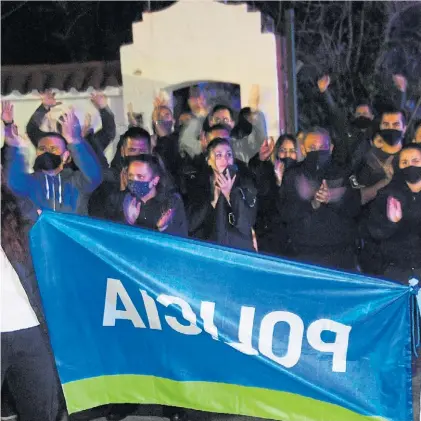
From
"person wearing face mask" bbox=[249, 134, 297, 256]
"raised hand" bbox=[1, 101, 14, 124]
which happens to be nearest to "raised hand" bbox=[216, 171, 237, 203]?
"person wearing face mask" bbox=[249, 134, 297, 256]

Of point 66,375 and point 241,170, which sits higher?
point 241,170

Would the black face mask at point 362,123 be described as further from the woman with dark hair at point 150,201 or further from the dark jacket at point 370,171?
the woman with dark hair at point 150,201

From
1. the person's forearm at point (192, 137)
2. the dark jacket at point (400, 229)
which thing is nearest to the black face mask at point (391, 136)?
the dark jacket at point (400, 229)

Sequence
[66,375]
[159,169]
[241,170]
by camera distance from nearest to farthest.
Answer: [66,375], [159,169], [241,170]

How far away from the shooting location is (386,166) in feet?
22.9

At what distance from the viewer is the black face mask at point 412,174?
6.05 metres

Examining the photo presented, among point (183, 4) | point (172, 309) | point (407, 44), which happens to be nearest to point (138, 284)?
point (172, 309)

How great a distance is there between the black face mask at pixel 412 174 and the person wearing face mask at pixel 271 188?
2.87ft

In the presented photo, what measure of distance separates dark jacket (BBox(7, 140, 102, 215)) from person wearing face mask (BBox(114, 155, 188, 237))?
88cm

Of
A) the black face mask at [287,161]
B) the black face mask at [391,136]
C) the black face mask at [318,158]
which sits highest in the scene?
the black face mask at [391,136]

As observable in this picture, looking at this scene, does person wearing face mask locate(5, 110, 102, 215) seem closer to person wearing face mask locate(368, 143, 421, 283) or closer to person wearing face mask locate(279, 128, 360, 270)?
person wearing face mask locate(279, 128, 360, 270)

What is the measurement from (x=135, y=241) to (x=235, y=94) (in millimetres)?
6742

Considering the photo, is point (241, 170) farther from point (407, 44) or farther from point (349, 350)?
point (407, 44)

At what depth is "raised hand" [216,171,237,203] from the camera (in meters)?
5.95
